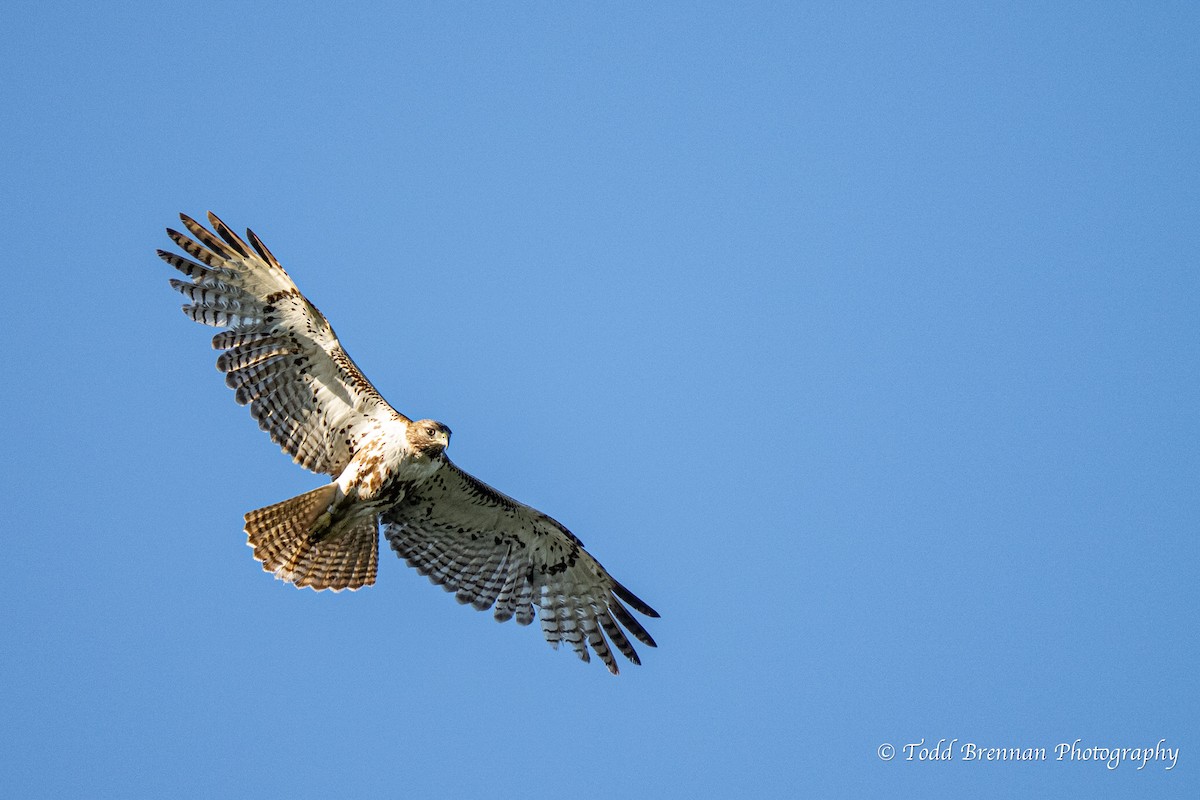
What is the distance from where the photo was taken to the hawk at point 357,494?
41.0 ft

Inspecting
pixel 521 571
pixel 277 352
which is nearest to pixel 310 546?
pixel 277 352

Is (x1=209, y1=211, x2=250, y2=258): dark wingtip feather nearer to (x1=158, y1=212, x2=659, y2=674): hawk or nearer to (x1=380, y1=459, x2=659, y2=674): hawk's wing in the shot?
(x1=158, y1=212, x2=659, y2=674): hawk

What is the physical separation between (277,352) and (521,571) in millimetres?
3302

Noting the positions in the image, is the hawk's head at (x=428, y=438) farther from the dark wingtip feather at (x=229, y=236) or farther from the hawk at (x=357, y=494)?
the dark wingtip feather at (x=229, y=236)

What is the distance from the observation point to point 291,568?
511 inches

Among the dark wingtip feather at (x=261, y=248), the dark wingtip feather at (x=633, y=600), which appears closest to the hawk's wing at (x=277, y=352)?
the dark wingtip feather at (x=261, y=248)

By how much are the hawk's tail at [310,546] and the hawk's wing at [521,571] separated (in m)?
0.55

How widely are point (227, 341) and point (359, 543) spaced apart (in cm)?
233

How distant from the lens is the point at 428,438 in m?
12.4

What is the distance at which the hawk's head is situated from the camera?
12.4m

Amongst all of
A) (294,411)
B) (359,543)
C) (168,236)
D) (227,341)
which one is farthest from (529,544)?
(168,236)

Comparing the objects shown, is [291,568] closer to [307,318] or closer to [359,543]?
[359,543]

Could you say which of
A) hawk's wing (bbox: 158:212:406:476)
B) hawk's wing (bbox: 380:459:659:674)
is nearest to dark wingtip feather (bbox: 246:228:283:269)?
hawk's wing (bbox: 158:212:406:476)

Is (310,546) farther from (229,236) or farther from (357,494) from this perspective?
(229,236)
